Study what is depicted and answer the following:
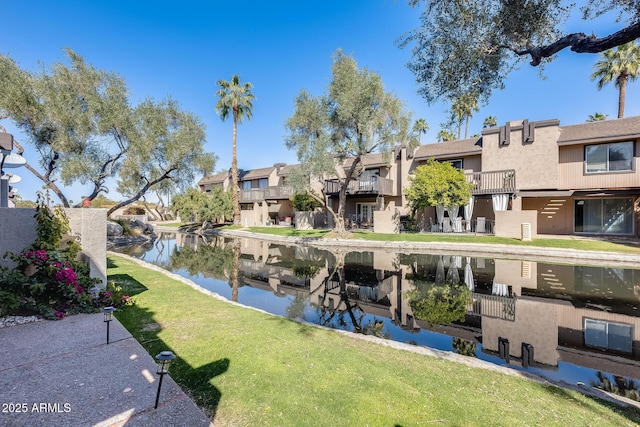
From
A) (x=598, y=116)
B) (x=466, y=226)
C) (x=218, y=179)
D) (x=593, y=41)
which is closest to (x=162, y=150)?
(x=593, y=41)

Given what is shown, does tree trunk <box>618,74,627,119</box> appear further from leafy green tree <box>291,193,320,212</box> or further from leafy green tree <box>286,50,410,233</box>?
leafy green tree <box>291,193,320,212</box>

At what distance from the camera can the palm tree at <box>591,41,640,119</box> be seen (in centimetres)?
2228

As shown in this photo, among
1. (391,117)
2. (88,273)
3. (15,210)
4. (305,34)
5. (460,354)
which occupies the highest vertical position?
(305,34)

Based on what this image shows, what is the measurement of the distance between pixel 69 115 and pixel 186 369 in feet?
52.5

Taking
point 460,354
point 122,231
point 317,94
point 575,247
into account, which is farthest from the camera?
point 122,231

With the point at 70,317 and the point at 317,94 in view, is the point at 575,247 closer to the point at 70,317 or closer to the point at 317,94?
the point at 317,94

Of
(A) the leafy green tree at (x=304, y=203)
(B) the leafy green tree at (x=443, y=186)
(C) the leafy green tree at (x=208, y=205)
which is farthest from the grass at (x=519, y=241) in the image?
(C) the leafy green tree at (x=208, y=205)

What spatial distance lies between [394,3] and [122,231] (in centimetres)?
2645

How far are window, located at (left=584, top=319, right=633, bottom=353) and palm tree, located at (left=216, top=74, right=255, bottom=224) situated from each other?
3225 cm

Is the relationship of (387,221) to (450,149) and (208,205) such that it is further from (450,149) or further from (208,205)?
(208,205)

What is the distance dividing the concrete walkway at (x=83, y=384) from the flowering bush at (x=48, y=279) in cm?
86

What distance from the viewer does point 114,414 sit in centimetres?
285

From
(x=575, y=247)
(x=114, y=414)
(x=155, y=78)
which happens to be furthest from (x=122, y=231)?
(x=575, y=247)

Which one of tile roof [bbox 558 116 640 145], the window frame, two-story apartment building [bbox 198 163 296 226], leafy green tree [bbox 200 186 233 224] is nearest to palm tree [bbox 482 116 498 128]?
tile roof [bbox 558 116 640 145]
